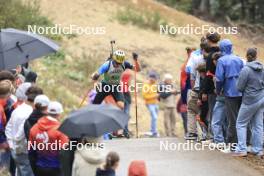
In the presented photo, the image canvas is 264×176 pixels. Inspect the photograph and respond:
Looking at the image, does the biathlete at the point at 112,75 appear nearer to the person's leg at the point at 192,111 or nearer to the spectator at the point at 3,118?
the person's leg at the point at 192,111

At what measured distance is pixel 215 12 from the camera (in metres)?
46.5

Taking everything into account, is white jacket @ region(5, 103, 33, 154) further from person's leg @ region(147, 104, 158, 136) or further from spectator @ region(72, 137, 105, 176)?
person's leg @ region(147, 104, 158, 136)

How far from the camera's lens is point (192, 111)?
535 inches

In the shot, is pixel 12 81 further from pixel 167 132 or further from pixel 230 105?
pixel 167 132

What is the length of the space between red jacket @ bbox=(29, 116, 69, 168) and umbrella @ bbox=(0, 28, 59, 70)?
337 centimetres

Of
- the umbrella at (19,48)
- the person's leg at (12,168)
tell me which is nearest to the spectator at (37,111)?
the person's leg at (12,168)

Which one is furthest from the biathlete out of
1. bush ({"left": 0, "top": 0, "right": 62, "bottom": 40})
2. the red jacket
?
bush ({"left": 0, "top": 0, "right": 62, "bottom": 40})

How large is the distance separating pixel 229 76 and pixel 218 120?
90 centimetres


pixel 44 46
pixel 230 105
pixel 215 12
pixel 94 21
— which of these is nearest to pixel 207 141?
pixel 230 105

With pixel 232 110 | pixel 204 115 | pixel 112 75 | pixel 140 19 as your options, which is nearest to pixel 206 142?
pixel 204 115

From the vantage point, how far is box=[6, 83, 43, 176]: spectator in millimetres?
9672

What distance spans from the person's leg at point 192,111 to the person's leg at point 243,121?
5.27 feet

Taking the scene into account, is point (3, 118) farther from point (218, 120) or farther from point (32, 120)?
point (218, 120)

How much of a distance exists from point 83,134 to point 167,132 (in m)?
11.1
